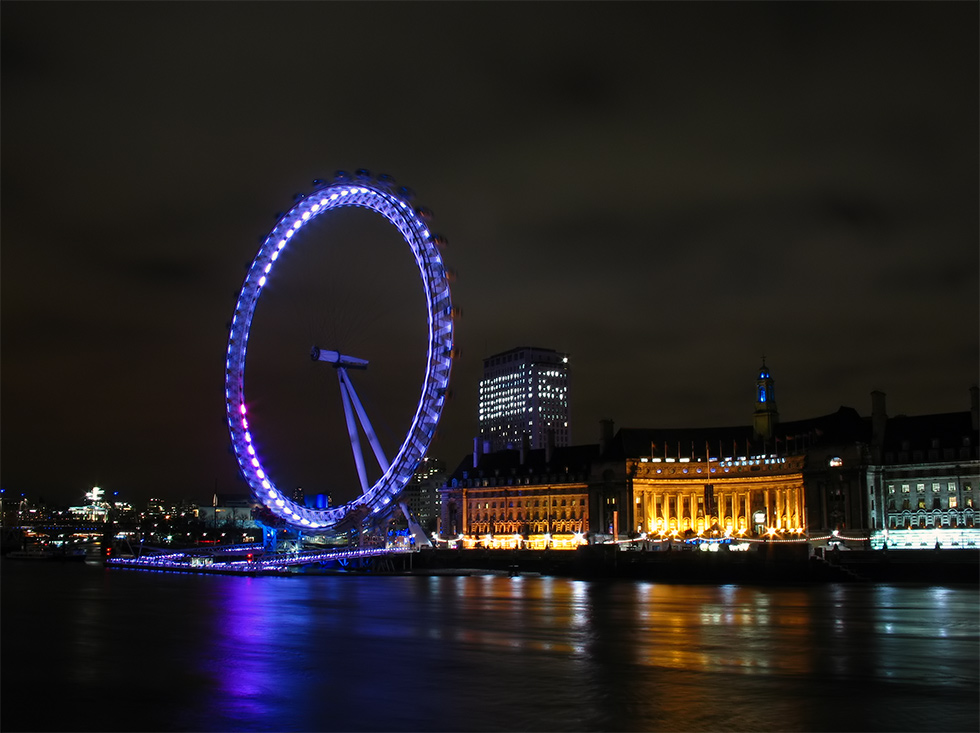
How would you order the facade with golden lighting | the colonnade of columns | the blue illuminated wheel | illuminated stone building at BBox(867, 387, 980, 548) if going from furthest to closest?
the colonnade of columns
the facade with golden lighting
illuminated stone building at BBox(867, 387, 980, 548)
the blue illuminated wheel

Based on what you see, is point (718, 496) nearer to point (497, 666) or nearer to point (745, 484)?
point (745, 484)

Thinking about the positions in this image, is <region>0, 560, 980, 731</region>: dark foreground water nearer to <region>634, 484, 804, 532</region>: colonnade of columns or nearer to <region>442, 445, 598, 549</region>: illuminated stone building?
<region>634, 484, 804, 532</region>: colonnade of columns

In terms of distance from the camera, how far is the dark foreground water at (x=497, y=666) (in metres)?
24.6

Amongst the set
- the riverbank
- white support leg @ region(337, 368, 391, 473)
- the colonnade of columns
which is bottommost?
the riverbank

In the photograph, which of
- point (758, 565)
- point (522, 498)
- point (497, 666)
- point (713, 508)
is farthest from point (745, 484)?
point (497, 666)

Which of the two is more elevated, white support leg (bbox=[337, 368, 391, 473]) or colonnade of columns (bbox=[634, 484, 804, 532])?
white support leg (bbox=[337, 368, 391, 473])

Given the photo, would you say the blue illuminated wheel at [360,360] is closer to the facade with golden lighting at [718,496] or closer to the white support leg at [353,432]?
the white support leg at [353,432]

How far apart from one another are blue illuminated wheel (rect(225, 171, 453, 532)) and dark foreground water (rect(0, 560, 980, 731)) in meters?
28.4

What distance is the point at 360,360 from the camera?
3676 inches

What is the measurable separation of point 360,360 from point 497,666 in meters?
62.7

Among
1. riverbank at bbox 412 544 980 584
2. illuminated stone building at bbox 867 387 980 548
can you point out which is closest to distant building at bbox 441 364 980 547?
illuminated stone building at bbox 867 387 980 548

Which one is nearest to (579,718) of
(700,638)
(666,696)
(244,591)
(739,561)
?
(666,696)

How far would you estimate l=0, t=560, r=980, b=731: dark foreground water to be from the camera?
80.8ft

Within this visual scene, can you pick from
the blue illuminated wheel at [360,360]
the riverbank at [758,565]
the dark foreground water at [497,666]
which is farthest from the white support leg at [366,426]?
the dark foreground water at [497,666]
